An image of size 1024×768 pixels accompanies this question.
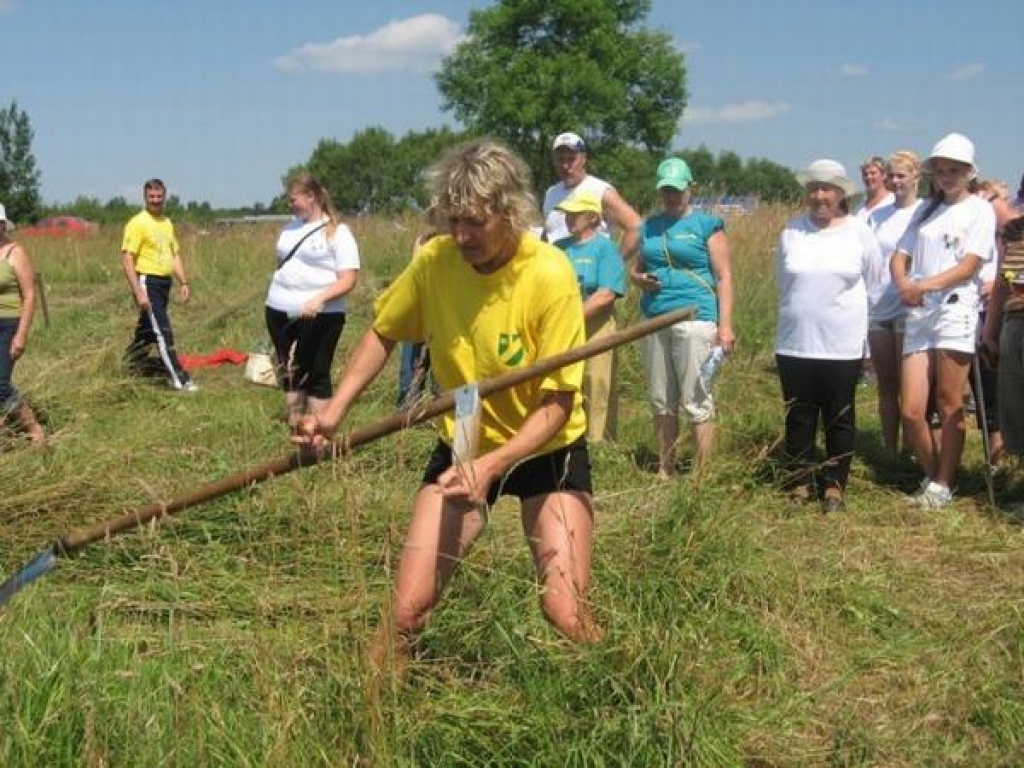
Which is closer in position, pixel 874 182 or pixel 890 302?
pixel 890 302

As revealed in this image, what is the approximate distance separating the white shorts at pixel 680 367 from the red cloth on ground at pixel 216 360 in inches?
207

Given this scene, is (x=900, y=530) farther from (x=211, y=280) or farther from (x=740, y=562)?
(x=211, y=280)

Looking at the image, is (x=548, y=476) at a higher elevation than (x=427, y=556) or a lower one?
higher

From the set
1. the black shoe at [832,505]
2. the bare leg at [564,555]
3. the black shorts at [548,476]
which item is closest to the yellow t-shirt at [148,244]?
the black shoe at [832,505]

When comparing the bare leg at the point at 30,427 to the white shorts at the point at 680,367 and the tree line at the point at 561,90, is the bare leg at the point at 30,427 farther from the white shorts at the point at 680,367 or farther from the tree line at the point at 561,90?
the tree line at the point at 561,90

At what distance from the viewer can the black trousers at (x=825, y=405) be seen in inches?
219

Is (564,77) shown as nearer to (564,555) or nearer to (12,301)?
(12,301)

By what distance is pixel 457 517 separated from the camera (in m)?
3.12

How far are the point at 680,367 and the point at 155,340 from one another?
492 cm

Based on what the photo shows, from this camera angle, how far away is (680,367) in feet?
19.4

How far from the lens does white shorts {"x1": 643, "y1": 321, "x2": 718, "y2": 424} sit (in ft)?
19.0

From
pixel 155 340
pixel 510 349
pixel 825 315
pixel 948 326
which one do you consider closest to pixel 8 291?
pixel 155 340

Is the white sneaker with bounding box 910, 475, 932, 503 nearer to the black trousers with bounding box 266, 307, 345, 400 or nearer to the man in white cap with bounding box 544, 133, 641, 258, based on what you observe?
the man in white cap with bounding box 544, 133, 641, 258

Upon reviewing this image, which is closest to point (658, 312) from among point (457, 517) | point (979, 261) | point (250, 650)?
point (979, 261)
